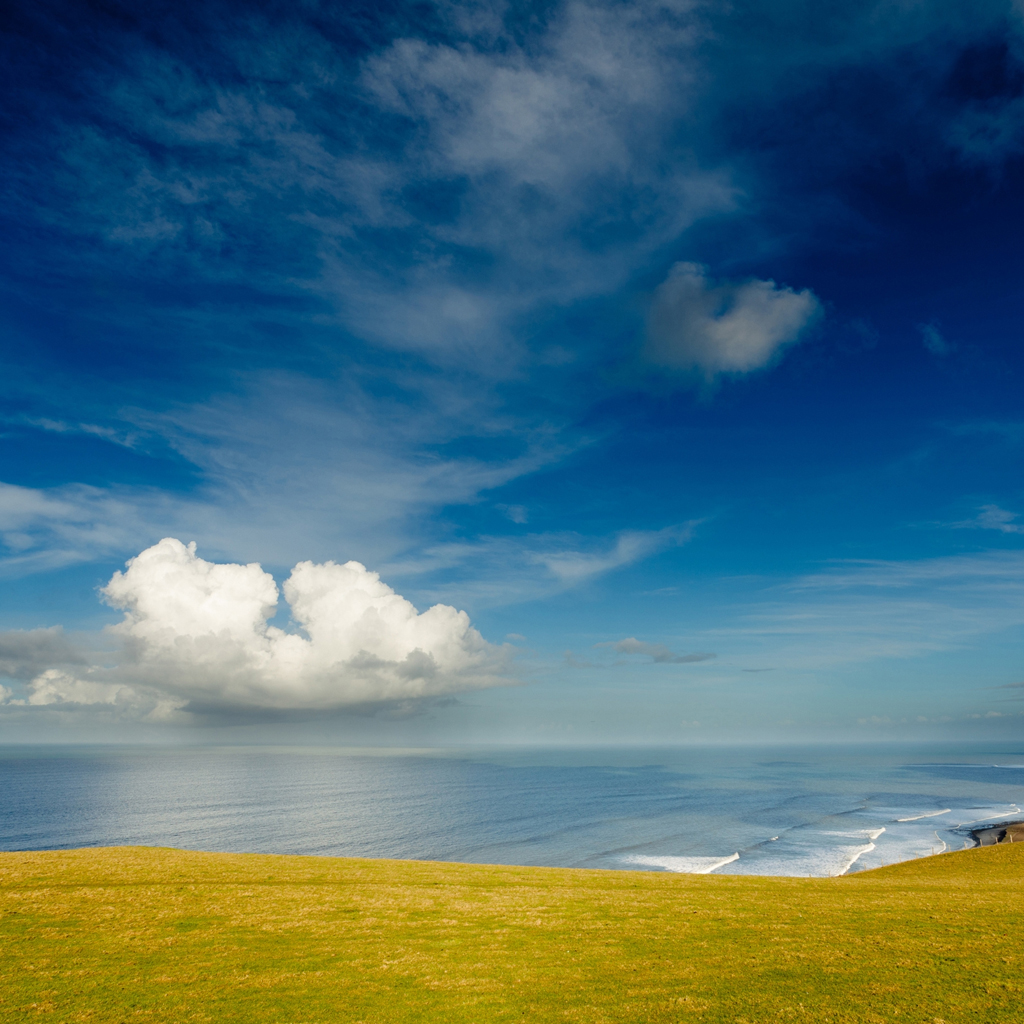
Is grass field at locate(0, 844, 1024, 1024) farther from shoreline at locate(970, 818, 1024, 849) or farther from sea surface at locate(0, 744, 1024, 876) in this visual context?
shoreline at locate(970, 818, 1024, 849)

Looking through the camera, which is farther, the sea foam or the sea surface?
the sea surface

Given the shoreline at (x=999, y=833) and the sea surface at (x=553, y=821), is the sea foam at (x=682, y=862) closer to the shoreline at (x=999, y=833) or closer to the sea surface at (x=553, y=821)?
the sea surface at (x=553, y=821)

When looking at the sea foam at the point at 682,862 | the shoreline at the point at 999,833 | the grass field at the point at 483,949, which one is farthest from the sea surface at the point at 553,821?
the grass field at the point at 483,949

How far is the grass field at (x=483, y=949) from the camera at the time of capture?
1042 centimetres

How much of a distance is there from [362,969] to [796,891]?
16.4 meters

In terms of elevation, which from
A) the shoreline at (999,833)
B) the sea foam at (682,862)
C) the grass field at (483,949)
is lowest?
the shoreline at (999,833)

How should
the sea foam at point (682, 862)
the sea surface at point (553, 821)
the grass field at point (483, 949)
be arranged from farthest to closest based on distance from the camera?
the sea surface at point (553, 821) → the sea foam at point (682, 862) → the grass field at point (483, 949)

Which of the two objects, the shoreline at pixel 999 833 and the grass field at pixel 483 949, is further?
the shoreline at pixel 999 833

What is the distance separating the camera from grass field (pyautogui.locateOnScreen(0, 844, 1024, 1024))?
34.2 feet

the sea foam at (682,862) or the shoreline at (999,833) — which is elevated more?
the sea foam at (682,862)

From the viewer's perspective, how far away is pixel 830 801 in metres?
123

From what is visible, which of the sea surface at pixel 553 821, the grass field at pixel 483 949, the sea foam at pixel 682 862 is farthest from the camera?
the sea surface at pixel 553 821

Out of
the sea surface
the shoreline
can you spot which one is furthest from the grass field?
the shoreline

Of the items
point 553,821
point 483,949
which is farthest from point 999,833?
point 483,949
